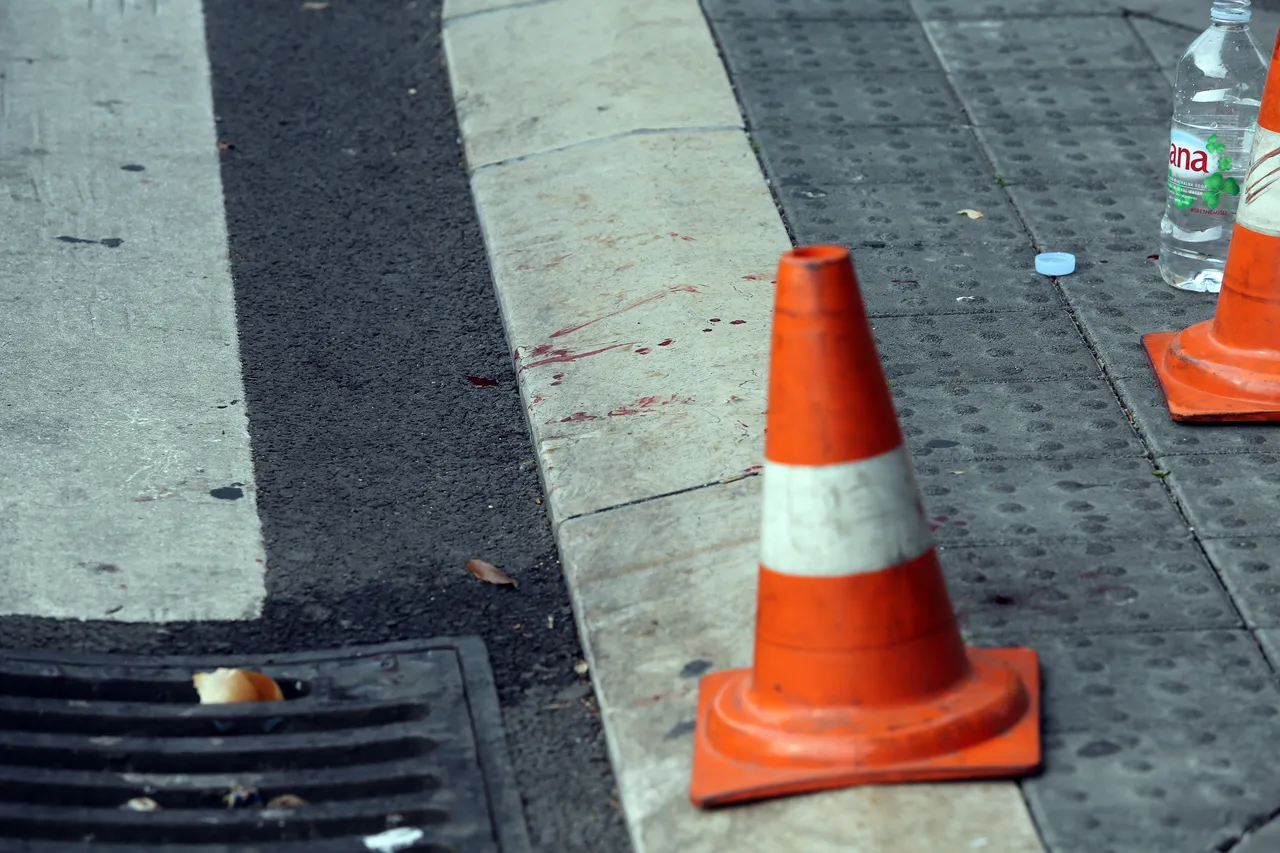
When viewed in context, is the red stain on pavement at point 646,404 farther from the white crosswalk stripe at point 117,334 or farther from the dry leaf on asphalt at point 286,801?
the dry leaf on asphalt at point 286,801

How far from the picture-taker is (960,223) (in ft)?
15.1

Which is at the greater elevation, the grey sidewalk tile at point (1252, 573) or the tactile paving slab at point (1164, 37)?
the grey sidewalk tile at point (1252, 573)

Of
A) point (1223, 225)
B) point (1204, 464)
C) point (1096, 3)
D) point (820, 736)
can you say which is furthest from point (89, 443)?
point (1096, 3)

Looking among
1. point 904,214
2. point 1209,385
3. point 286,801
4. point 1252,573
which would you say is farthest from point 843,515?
point 904,214

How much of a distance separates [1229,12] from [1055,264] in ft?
2.70

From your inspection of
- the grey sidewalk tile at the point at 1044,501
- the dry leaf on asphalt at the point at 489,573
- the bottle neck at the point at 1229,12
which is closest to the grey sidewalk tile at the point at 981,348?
the grey sidewalk tile at the point at 1044,501

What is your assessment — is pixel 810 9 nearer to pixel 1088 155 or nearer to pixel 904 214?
pixel 1088 155

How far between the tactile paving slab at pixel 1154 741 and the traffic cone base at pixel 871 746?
0.27 feet

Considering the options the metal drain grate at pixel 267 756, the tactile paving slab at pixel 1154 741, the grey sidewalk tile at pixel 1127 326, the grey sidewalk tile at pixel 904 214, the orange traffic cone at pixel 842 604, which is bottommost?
the grey sidewalk tile at pixel 904 214

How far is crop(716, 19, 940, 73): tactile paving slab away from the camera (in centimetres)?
558

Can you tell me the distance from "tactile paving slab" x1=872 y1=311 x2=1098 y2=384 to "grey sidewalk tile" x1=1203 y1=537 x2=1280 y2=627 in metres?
0.76

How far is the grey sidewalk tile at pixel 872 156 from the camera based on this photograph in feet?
15.9

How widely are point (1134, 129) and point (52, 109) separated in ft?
12.4

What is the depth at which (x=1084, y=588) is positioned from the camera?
3.11 meters
